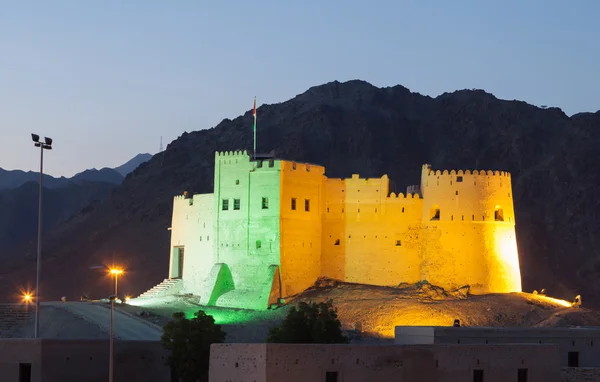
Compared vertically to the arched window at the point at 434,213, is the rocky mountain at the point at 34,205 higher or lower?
higher

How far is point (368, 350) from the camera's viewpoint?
3597 centimetres

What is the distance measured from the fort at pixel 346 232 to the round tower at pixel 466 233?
59mm

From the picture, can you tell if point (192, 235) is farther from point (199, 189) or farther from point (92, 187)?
point (92, 187)

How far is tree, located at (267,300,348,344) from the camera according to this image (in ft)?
158

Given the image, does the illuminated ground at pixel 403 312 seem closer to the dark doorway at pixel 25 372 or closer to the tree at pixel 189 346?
the tree at pixel 189 346

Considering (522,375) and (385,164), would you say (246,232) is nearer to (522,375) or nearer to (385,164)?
(522,375)

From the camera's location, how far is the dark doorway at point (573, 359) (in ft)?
147

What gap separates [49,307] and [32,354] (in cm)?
1964

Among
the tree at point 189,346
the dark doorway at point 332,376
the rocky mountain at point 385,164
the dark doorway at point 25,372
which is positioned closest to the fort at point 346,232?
the tree at point 189,346

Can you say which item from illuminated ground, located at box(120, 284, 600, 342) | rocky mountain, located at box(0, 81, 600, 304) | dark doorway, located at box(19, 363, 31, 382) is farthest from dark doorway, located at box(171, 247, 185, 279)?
rocky mountain, located at box(0, 81, 600, 304)

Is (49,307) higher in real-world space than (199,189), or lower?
lower

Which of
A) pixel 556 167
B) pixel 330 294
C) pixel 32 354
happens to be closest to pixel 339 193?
pixel 330 294

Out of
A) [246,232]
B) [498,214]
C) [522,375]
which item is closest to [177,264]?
[246,232]

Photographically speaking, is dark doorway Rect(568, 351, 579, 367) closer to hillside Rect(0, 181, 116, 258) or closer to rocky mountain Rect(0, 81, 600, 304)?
rocky mountain Rect(0, 81, 600, 304)
